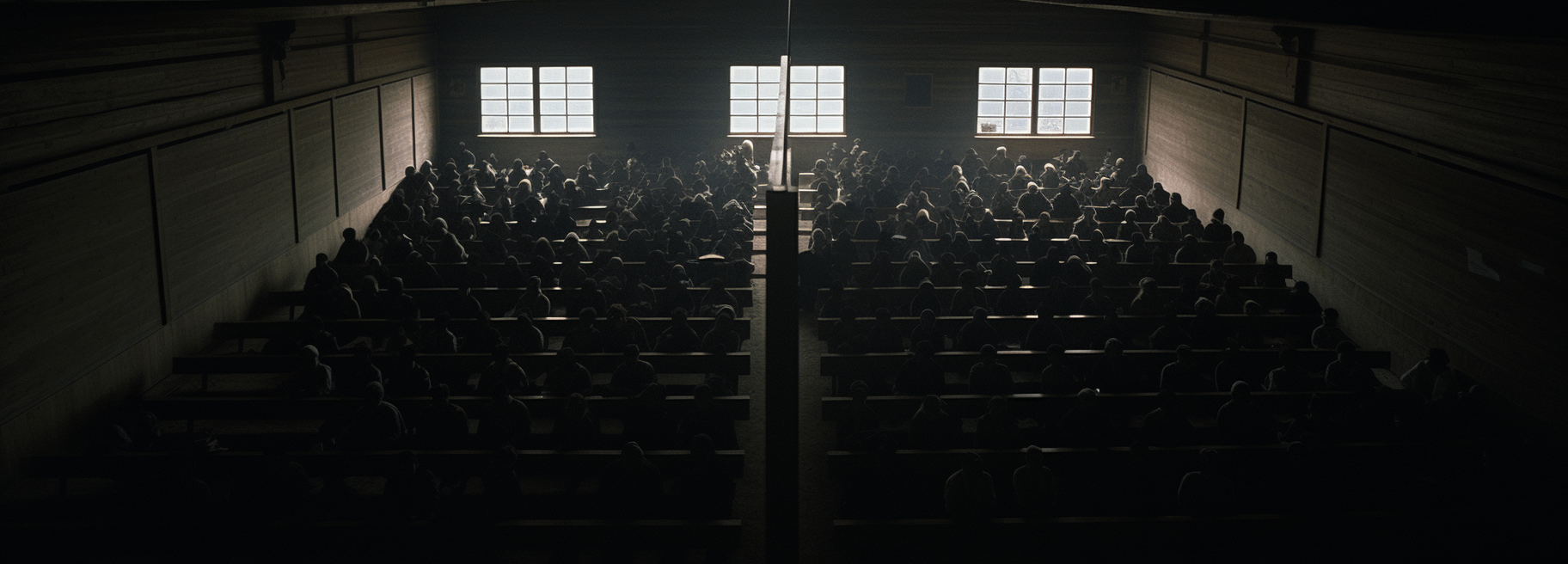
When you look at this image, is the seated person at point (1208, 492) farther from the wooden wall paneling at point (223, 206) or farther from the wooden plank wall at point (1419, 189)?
the wooden wall paneling at point (223, 206)

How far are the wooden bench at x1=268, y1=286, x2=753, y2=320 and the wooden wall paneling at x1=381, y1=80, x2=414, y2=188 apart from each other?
261 inches

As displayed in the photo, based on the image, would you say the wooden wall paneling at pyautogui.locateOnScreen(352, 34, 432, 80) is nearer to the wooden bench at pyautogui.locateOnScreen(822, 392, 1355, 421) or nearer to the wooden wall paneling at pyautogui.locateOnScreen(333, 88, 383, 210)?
the wooden wall paneling at pyautogui.locateOnScreen(333, 88, 383, 210)

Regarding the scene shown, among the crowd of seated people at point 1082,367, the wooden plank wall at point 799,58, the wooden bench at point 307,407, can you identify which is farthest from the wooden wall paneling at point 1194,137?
the wooden bench at point 307,407

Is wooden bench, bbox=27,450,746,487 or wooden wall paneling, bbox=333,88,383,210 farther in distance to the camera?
wooden wall paneling, bbox=333,88,383,210

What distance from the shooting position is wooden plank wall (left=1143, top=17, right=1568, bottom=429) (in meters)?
10.2

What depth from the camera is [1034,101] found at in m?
24.5

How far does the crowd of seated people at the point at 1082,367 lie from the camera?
8.53 m

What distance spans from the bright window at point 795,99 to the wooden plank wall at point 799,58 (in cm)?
30

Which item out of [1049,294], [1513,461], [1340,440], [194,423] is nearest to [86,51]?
[194,423]

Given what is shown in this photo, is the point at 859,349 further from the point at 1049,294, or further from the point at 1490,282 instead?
the point at 1490,282

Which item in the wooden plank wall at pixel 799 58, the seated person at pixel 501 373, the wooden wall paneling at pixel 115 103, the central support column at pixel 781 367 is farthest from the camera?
the wooden plank wall at pixel 799 58

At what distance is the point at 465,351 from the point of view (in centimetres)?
1127

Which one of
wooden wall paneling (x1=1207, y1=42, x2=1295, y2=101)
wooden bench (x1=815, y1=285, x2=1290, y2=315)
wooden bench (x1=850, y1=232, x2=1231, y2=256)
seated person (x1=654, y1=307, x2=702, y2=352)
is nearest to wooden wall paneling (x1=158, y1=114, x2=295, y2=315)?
seated person (x1=654, y1=307, x2=702, y2=352)

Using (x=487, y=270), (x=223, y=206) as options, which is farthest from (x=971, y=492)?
(x=223, y=206)
